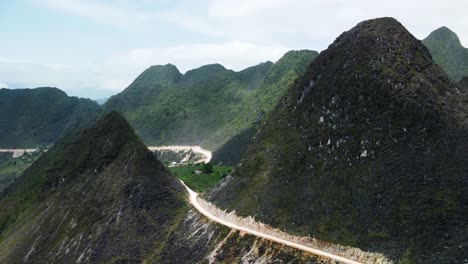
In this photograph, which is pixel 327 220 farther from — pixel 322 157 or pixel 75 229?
pixel 75 229

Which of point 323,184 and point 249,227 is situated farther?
point 249,227

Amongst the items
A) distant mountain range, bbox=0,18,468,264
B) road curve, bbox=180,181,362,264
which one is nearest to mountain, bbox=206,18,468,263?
distant mountain range, bbox=0,18,468,264

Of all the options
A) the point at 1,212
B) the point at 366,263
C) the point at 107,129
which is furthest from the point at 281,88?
the point at 366,263

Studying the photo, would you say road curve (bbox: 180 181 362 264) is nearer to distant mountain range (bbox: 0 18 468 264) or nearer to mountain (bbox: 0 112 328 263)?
mountain (bbox: 0 112 328 263)

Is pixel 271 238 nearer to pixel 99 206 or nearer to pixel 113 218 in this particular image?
pixel 113 218

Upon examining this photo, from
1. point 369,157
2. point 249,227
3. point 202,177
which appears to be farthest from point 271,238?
point 202,177
